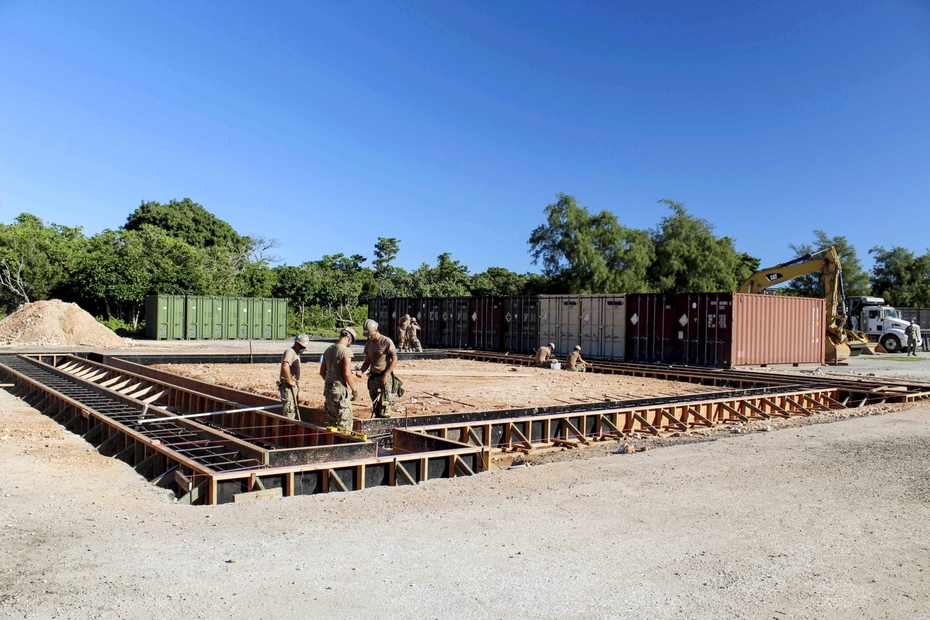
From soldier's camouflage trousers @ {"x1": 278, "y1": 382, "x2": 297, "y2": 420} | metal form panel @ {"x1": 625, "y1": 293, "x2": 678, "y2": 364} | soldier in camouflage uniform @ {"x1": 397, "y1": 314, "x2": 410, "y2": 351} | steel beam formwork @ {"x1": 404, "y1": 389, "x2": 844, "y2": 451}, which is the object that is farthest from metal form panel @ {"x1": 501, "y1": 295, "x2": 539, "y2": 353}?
soldier's camouflage trousers @ {"x1": 278, "y1": 382, "x2": 297, "y2": 420}

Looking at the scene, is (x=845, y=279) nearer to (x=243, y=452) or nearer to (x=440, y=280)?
(x=440, y=280)

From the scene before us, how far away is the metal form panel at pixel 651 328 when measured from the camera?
25.4 m

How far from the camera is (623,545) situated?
5.80 meters

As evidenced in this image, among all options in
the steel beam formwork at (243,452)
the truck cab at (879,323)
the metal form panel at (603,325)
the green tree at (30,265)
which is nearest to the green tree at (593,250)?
the truck cab at (879,323)

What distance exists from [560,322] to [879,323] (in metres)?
19.3

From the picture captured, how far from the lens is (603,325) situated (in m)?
27.7

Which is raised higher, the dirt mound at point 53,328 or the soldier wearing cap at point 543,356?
the dirt mound at point 53,328

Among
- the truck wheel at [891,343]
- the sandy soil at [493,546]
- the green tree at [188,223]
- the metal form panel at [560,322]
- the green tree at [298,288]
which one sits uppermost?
the green tree at [188,223]

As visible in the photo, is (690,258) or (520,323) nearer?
(520,323)

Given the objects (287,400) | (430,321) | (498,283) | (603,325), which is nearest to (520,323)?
(603,325)

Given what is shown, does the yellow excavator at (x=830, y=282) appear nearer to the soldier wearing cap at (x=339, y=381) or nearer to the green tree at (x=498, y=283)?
the soldier wearing cap at (x=339, y=381)

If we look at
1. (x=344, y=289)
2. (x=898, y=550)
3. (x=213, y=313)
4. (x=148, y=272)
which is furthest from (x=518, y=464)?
(x=344, y=289)

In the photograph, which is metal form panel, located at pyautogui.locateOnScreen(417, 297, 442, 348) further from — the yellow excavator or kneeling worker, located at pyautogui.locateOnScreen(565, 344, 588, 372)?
the yellow excavator

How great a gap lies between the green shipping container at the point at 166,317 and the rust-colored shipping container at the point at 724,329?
81.1 feet
